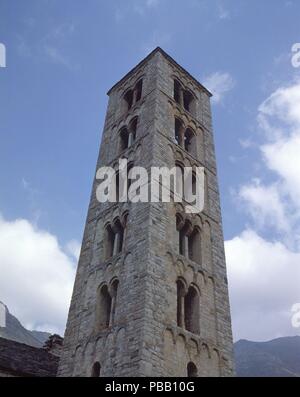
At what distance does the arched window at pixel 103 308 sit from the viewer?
1655 centimetres

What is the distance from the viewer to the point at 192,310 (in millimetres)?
17125

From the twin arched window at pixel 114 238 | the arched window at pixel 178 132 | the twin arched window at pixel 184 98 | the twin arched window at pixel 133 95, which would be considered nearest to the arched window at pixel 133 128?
the twin arched window at pixel 133 95

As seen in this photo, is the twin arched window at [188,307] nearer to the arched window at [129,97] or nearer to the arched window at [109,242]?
the arched window at [109,242]

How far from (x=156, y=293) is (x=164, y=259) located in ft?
5.70

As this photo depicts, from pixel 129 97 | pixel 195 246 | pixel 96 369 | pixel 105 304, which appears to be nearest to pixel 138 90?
pixel 129 97

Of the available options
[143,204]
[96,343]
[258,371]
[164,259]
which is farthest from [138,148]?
[258,371]

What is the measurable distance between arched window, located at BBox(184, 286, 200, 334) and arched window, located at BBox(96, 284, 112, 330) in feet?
10.7

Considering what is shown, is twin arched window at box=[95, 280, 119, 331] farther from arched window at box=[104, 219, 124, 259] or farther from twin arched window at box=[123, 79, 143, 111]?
twin arched window at box=[123, 79, 143, 111]

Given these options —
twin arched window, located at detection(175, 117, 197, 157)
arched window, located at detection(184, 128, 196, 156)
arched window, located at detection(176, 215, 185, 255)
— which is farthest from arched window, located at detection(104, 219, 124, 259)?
arched window, located at detection(184, 128, 196, 156)

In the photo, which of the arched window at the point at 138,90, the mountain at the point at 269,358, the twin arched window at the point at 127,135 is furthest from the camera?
the mountain at the point at 269,358

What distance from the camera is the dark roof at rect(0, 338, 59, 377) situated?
53.5 ft

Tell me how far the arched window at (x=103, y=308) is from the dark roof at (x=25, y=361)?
3.60 meters

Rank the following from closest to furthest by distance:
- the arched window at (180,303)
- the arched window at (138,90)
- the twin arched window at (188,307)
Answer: the arched window at (180,303)
the twin arched window at (188,307)
the arched window at (138,90)
